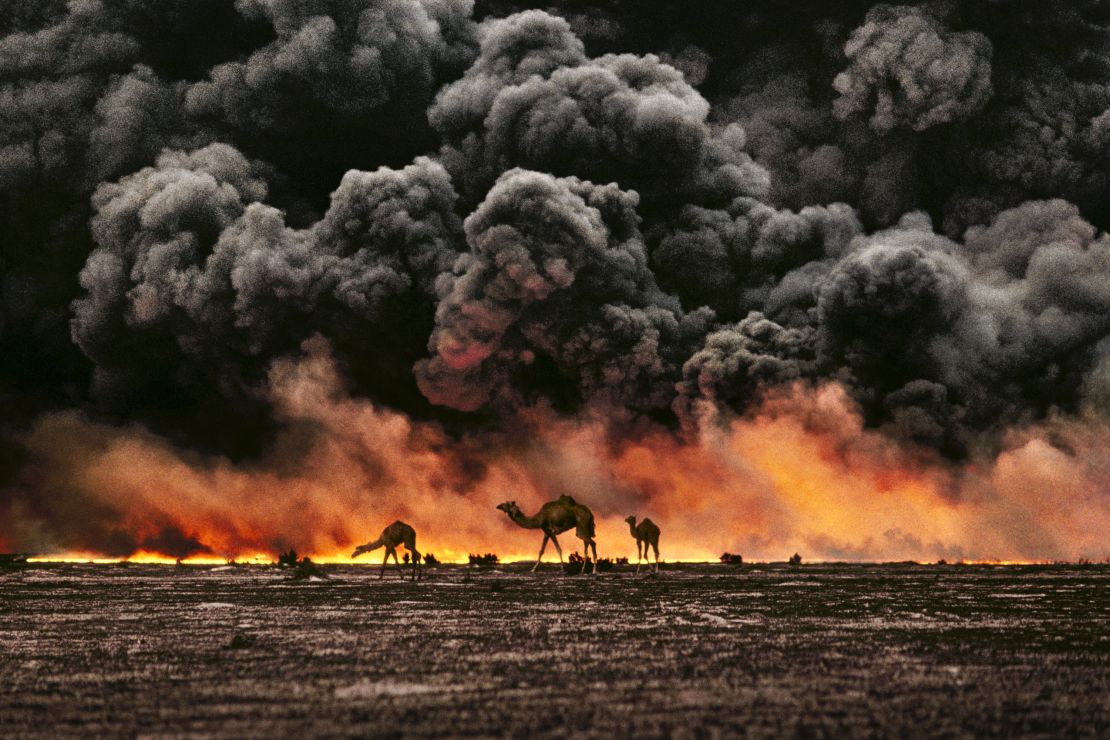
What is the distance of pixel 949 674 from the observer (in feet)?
41.4

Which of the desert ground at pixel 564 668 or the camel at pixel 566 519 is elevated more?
the camel at pixel 566 519

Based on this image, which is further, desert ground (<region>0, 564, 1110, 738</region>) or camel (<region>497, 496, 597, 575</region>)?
camel (<region>497, 496, 597, 575</region>)

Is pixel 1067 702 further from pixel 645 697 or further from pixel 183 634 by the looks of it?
pixel 183 634

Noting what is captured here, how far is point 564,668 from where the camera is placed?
13328 mm

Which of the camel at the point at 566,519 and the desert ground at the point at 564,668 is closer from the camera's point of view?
the desert ground at the point at 564,668

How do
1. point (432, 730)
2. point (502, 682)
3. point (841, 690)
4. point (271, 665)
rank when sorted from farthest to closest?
point (271, 665) → point (502, 682) → point (841, 690) → point (432, 730)

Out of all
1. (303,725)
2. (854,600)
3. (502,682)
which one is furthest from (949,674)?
(854,600)

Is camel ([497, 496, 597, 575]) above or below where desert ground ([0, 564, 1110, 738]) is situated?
above

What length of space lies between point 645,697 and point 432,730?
2261 millimetres

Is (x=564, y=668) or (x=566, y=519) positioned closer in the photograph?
(x=564, y=668)

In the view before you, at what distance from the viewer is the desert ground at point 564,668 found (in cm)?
998

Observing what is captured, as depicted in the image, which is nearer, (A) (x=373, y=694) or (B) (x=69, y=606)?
(A) (x=373, y=694)

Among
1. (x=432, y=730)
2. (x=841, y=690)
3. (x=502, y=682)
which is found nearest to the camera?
(x=432, y=730)

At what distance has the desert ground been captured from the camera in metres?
9.98
